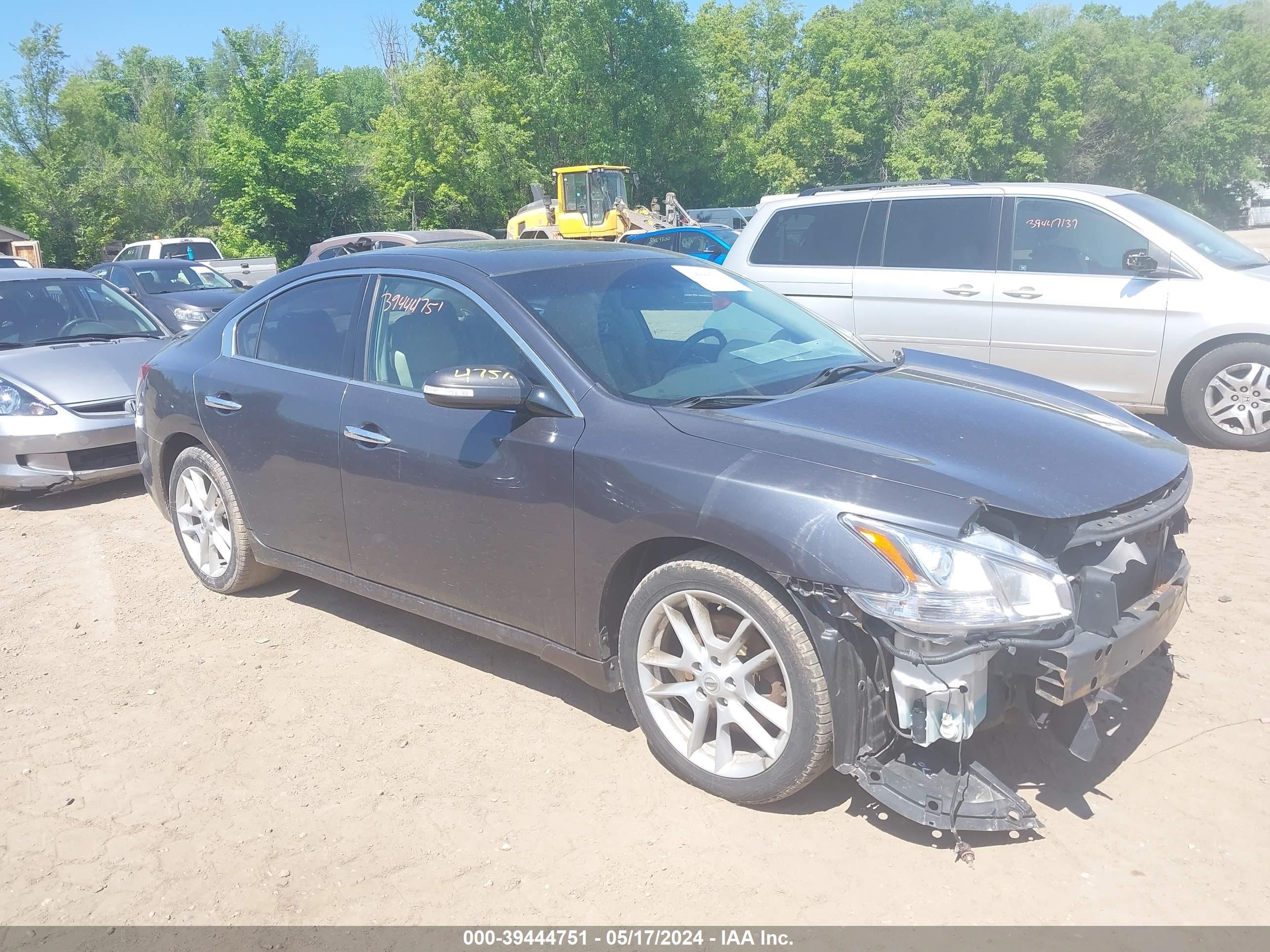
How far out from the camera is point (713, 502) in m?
2.93

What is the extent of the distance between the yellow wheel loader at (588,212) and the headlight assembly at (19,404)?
21.0 m

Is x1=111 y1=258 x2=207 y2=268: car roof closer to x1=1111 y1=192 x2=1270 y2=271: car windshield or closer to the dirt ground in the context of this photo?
the dirt ground

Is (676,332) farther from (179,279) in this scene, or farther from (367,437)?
(179,279)

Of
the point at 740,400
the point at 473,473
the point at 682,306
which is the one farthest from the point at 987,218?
the point at 473,473

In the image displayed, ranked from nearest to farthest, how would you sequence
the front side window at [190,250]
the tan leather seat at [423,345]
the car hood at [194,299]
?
the tan leather seat at [423,345] → the car hood at [194,299] → the front side window at [190,250]

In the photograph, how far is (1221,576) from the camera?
4.67 metres

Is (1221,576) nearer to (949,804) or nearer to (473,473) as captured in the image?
(949,804)

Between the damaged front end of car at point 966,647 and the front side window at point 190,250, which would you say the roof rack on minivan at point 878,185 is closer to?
the damaged front end of car at point 966,647

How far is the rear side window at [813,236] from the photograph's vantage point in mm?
8258

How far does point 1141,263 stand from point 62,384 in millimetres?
7654

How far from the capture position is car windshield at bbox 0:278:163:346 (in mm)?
7664

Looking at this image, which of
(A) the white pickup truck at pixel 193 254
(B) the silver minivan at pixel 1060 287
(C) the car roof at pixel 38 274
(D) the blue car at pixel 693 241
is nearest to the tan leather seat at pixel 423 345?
(B) the silver minivan at pixel 1060 287

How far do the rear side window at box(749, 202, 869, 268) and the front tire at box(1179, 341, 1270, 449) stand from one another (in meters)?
2.74

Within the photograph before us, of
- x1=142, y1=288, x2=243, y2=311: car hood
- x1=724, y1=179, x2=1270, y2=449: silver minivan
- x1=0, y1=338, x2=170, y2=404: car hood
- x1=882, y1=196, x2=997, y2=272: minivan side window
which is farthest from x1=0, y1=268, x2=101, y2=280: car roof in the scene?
x1=882, y1=196, x2=997, y2=272: minivan side window
